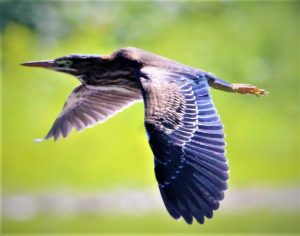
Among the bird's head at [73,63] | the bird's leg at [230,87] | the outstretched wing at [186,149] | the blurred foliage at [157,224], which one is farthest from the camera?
the blurred foliage at [157,224]

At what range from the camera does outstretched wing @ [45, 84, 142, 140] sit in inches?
229

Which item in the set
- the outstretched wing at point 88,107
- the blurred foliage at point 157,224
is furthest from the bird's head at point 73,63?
the blurred foliage at point 157,224

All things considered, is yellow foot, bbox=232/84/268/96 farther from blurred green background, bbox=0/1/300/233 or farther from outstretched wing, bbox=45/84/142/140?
blurred green background, bbox=0/1/300/233

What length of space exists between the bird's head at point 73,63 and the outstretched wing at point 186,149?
25.1 inches

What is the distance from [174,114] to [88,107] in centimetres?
105

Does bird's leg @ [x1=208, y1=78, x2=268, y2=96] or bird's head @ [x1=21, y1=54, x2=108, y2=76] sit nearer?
bird's leg @ [x1=208, y1=78, x2=268, y2=96]

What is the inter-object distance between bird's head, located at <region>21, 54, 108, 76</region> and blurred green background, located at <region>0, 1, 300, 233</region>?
215 centimetres

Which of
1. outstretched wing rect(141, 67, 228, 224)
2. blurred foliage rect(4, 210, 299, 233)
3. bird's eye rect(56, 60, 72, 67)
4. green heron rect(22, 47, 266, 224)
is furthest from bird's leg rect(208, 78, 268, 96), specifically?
blurred foliage rect(4, 210, 299, 233)

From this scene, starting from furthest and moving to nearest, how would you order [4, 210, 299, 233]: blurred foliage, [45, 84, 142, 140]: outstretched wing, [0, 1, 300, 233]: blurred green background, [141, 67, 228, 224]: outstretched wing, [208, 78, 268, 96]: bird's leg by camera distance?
Result: 1. [0, 1, 300, 233]: blurred green background
2. [4, 210, 299, 233]: blurred foliage
3. [45, 84, 142, 140]: outstretched wing
4. [208, 78, 268, 96]: bird's leg
5. [141, 67, 228, 224]: outstretched wing

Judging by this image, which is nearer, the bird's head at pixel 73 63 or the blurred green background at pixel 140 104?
the bird's head at pixel 73 63

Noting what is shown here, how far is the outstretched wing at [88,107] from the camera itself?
19.1 ft

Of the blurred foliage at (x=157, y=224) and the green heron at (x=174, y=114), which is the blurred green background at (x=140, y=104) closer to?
the blurred foliage at (x=157, y=224)

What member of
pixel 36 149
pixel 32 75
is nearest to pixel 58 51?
pixel 32 75

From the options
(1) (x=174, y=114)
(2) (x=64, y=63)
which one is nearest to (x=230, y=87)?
(1) (x=174, y=114)
